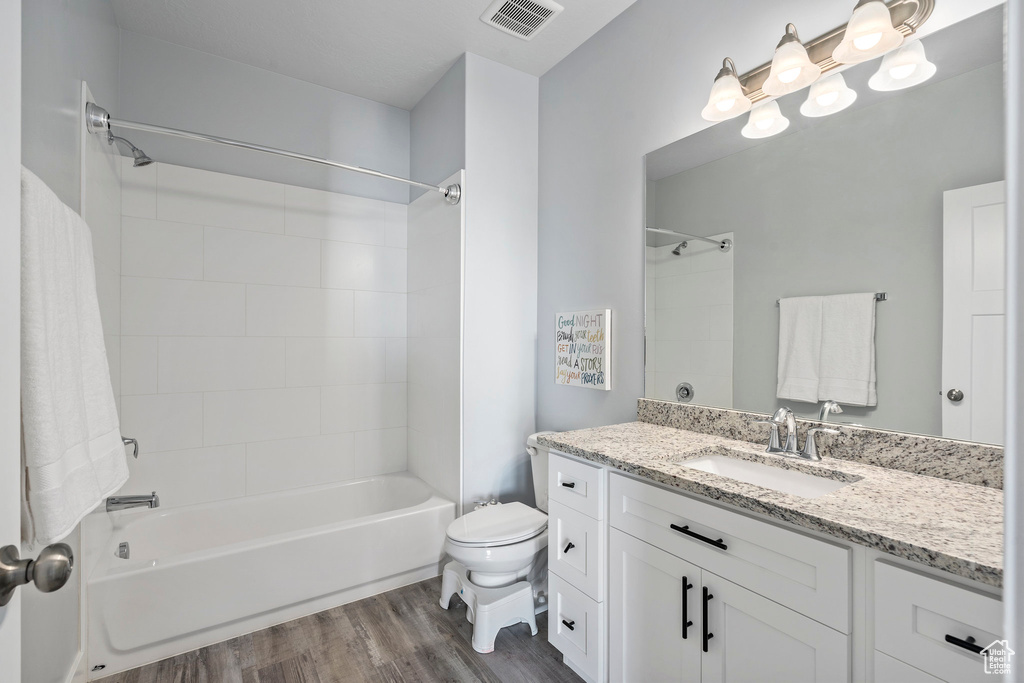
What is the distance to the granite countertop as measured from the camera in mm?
838

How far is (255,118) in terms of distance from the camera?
2.59 metres

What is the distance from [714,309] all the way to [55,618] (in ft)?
7.37

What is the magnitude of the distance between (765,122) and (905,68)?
0.38 m

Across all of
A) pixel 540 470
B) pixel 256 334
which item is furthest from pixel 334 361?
pixel 540 470

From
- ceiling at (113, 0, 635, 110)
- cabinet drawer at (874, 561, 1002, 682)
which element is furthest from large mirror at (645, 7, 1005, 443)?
ceiling at (113, 0, 635, 110)

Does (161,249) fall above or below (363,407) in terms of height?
above

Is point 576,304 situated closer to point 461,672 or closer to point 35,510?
point 461,672

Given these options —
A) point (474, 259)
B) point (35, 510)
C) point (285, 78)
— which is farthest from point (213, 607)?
point (285, 78)

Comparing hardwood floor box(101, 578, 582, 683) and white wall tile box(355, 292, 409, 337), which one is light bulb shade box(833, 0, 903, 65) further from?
white wall tile box(355, 292, 409, 337)

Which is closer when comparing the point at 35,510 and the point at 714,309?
the point at 35,510

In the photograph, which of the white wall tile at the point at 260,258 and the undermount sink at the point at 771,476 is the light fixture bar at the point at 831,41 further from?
the white wall tile at the point at 260,258

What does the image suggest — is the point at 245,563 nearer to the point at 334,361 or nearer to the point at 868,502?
the point at 334,361

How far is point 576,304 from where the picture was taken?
7.85ft

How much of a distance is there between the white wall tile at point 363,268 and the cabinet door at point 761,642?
2.29 meters
